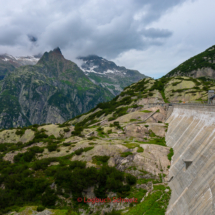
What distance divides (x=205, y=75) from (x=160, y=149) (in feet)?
561

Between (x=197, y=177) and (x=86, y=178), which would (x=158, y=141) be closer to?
(x=197, y=177)

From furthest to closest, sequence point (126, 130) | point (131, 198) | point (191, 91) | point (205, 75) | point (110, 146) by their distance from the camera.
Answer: point (205, 75)
point (191, 91)
point (126, 130)
point (110, 146)
point (131, 198)

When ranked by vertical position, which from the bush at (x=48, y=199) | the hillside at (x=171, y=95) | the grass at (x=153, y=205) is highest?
the hillside at (x=171, y=95)

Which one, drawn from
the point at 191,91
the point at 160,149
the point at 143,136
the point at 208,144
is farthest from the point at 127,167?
the point at 191,91

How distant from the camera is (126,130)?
66000 millimetres

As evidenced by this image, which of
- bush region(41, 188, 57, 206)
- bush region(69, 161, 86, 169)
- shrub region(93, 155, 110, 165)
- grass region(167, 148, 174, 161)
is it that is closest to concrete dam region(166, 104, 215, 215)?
grass region(167, 148, 174, 161)

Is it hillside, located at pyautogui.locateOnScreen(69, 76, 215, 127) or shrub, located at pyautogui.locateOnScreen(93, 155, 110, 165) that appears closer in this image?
shrub, located at pyautogui.locateOnScreen(93, 155, 110, 165)

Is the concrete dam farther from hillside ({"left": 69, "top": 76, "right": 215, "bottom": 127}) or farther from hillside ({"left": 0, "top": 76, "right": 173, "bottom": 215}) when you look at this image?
hillside ({"left": 69, "top": 76, "right": 215, "bottom": 127})

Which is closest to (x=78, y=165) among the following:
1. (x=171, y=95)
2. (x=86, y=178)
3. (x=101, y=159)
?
(x=86, y=178)

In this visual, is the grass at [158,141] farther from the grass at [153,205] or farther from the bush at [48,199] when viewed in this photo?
the bush at [48,199]

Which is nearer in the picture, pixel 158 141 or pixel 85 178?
pixel 85 178

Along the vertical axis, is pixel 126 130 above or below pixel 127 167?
above

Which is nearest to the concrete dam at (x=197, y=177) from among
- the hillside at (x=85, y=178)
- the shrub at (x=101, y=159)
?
the hillside at (x=85, y=178)

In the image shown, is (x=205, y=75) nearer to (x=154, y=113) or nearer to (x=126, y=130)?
(x=154, y=113)
